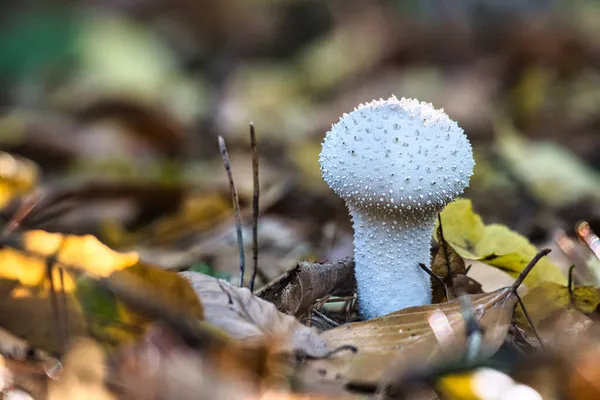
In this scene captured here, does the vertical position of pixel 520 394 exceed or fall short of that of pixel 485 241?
it exceeds it

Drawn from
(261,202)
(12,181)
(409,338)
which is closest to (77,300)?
(409,338)

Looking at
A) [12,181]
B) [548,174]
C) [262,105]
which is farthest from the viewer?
[262,105]

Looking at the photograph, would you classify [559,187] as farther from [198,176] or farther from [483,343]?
[483,343]

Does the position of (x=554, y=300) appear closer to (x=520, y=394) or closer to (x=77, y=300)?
(x=520, y=394)

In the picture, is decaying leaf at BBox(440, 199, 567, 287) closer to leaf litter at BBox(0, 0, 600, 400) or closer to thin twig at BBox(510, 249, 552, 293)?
leaf litter at BBox(0, 0, 600, 400)

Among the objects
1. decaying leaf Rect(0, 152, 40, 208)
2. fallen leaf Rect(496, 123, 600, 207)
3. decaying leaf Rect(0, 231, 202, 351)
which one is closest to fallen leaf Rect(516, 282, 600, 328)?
decaying leaf Rect(0, 231, 202, 351)

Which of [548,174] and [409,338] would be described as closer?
[409,338]

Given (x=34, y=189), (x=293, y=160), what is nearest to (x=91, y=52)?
(x=293, y=160)

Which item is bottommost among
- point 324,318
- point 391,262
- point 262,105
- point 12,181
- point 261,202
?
point 262,105
